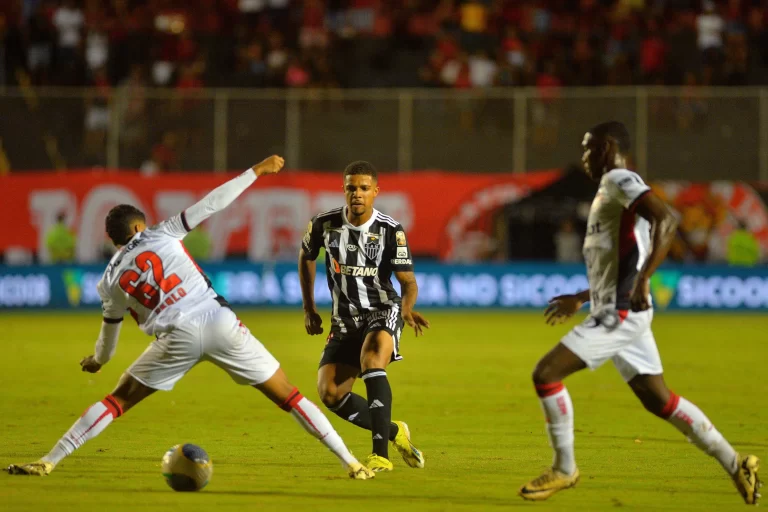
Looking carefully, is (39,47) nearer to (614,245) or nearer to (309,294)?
(309,294)

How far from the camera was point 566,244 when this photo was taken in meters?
23.9

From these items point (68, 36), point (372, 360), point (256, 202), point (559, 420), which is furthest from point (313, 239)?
point (68, 36)

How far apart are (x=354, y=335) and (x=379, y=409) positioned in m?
0.77

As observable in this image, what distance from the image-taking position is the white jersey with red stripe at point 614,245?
22.5 ft

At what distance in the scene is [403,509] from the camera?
6.73m

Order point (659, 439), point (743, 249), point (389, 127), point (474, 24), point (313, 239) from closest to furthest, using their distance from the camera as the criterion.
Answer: point (313, 239) < point (659, 439) < point (743, 249) < point (389, 127) < point (474, 24)

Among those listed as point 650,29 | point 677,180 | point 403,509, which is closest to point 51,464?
point 403,509

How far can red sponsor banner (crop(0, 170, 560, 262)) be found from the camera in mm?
23969

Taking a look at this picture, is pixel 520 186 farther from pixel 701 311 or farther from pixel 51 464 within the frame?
pixel 51 464

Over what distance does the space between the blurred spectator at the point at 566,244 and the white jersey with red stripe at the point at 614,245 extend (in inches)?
670

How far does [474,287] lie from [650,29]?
7.76 metres

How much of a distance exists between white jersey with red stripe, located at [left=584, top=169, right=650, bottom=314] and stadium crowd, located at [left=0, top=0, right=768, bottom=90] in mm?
18822

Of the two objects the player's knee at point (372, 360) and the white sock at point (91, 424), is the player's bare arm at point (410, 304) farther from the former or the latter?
the white sock at point (91, 424)

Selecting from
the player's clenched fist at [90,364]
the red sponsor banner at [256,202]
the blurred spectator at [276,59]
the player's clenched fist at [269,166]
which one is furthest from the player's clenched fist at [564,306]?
the blurred spectator at [276,59]
